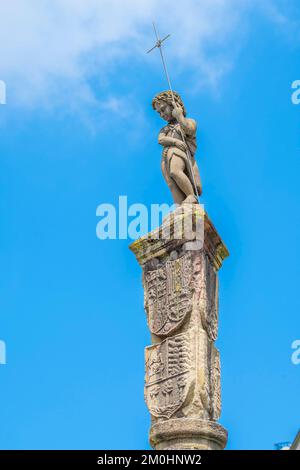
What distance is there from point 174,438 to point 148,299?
191 centimetres

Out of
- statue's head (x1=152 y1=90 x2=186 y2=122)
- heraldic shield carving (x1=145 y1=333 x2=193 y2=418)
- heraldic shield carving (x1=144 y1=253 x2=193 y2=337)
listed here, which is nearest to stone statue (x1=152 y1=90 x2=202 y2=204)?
statue's head (x1=152 y1=90 x2=186 y2=122)

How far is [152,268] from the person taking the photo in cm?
1126

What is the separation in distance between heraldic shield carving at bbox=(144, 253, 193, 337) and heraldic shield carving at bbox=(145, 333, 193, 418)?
0.67ft

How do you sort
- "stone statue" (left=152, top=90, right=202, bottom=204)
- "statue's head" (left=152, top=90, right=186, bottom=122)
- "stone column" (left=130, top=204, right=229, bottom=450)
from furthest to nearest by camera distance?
"statue's head" (left=152, top=90, right=186, bottom=122) → "stone statue" (left=152, top=90, right=202, bottom=204) → "stone column" (left=130, top=204, right=229, bottom=450)

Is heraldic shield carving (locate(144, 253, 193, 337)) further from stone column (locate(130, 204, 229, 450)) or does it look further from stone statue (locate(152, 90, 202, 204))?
stone statue (locate(152, 90, 202, 204))

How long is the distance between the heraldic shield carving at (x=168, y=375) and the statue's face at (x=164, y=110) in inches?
130

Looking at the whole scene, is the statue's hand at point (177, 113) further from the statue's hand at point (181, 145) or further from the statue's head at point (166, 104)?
the statue's hand at point (181, 145)

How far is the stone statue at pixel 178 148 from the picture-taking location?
1170 cm

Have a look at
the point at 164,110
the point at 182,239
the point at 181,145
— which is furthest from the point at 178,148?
the point at 182,239

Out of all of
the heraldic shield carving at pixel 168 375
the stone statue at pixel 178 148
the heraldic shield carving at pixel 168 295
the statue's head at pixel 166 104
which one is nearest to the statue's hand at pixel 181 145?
the stone statue at pixel 178 148

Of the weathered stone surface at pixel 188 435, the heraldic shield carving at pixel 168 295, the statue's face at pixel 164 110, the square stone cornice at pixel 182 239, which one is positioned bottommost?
the weathered stone surface at pixel 188 435

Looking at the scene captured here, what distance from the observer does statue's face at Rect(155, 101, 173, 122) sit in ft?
39.9

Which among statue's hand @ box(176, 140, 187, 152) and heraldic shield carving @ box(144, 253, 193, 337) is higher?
statue's hand @ box(176, 140, 187, 152)
